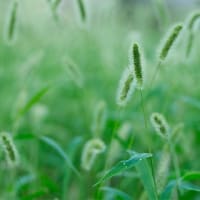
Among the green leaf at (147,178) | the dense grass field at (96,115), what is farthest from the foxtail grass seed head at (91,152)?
the green leaf at (147,178)

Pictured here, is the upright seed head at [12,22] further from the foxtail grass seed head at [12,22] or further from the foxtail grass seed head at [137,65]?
the foxtail grass seed head at [137,65]

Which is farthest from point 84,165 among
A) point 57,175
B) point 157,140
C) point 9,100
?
point 9,100

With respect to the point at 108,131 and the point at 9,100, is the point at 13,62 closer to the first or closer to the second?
the point at 9,100

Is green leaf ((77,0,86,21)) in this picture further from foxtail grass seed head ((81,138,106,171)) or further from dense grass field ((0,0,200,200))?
foxtail grass seed head ((81,138,106,171))

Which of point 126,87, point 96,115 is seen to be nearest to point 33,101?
point 96,115

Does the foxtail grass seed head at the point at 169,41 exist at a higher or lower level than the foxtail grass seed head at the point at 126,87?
higher

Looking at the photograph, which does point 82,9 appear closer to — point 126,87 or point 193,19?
point 193,19

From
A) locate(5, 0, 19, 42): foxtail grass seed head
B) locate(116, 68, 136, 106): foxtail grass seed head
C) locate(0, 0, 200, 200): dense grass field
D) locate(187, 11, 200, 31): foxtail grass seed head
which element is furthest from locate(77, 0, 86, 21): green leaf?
locate(116, 68, 136, 106): foxtail grass seed head
